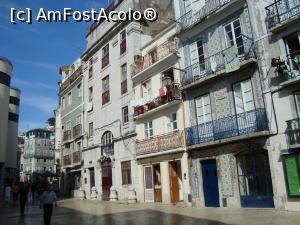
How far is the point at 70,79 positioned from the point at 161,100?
2024 cm

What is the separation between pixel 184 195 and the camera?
19469 millimetres

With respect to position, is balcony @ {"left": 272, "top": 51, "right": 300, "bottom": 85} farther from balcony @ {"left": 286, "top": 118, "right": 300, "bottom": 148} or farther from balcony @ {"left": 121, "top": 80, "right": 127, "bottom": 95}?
balcony @ {"left": 121, "top": 80, "right": 127, "bottom": 95}

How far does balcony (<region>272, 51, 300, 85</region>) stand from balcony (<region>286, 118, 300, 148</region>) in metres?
1.74

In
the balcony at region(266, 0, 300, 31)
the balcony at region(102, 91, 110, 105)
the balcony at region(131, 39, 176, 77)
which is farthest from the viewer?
the balcony at region(102, 91, 110, 105)

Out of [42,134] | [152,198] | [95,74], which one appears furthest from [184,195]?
[42,134]

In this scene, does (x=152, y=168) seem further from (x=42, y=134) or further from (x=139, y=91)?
(x=42, y=134)

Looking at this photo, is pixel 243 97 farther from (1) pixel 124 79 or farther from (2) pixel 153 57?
(1) pixel 124 79

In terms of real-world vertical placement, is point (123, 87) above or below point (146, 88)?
above

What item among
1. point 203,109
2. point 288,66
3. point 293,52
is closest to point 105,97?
point 203,109

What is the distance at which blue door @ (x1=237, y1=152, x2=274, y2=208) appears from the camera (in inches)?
598

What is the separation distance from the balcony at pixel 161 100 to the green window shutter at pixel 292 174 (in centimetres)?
811

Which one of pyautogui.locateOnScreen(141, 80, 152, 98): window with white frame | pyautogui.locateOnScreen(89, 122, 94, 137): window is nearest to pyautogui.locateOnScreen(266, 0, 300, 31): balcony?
pyautogui.locateOnScreen(141, 80, 152, 98): window with white frame

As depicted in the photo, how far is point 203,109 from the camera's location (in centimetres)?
1888

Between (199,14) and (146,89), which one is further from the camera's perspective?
(146,89)
